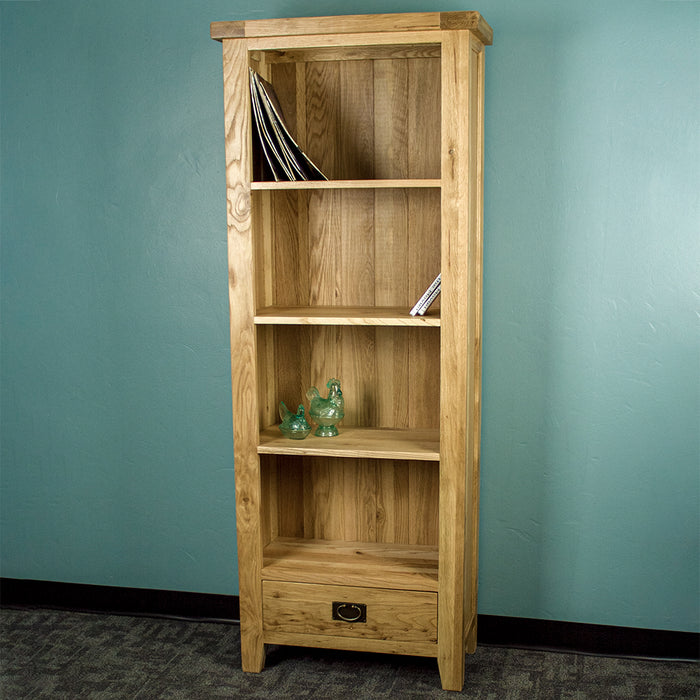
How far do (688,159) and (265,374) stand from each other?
56.9 inches

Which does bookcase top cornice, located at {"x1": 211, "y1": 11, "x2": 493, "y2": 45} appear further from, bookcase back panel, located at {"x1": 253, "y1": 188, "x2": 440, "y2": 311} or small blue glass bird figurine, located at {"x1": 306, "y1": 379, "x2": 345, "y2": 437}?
small blue glass bird figurine, located at {"x1": 306, "y1": 379, "x2": 345, "y2": 437}

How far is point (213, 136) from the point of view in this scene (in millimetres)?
2725

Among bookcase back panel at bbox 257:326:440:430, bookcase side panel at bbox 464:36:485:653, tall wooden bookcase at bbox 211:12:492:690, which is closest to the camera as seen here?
tall wooden bookcase at bbox 211:12:492:690

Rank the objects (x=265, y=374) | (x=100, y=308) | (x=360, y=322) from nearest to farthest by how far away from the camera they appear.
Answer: (x=360, y=322) < (x=265, y=374) < (x=100, y=308)

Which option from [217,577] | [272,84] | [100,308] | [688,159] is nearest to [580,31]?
[688,159]

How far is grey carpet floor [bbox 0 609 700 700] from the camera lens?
2.43 meters

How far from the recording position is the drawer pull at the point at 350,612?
2.46 m

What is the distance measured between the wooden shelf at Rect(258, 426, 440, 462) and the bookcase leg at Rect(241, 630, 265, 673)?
1.97ft

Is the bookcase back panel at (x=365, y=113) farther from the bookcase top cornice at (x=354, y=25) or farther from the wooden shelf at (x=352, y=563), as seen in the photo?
the wooden shelf at (x=352, y=563)

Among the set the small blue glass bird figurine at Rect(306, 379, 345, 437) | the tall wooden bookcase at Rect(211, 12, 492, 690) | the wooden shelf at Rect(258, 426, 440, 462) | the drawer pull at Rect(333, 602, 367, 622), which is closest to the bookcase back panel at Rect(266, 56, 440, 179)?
the tall wooden bookcase at Rect(211, 12, 492, 690)

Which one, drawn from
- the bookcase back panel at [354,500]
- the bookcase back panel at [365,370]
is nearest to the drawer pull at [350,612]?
the bookcase back panel at [354,500]

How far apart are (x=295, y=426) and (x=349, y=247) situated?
0.61 meters

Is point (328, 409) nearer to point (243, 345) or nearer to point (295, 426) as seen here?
point (295, 426)

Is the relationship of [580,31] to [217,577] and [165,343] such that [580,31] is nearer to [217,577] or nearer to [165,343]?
[165,343]
